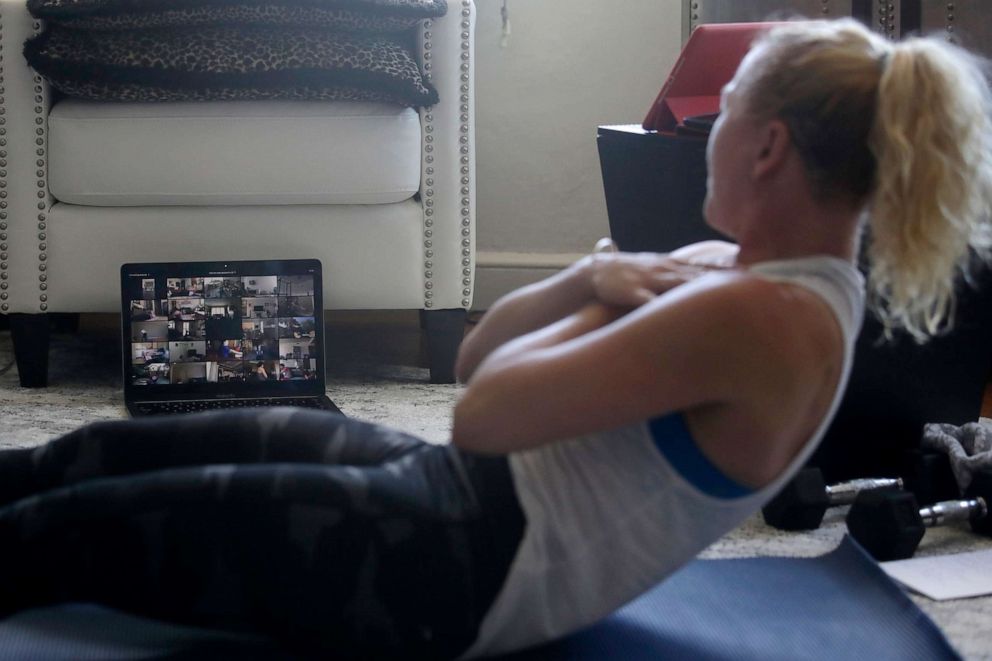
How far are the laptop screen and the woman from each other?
103 centimetres

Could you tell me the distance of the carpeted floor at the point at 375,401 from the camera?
45.1 inches

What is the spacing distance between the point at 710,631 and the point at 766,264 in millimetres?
367

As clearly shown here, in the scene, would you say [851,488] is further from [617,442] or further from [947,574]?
[617,442]

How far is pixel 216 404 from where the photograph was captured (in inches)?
74.1

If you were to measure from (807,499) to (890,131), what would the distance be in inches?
24.5

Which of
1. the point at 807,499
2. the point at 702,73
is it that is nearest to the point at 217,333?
the point at 702,73

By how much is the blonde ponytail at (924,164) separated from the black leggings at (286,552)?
34cm

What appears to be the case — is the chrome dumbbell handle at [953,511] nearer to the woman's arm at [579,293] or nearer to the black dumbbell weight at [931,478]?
the black dumbbell weight at [931,478]

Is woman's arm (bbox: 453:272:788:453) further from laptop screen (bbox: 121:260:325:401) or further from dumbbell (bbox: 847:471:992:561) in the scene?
laptop screen (bbox: 121:260:325:401)

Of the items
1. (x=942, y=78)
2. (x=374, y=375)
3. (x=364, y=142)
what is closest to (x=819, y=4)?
(x=364, y=142)

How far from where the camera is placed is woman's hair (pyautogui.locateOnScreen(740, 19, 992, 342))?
812 millimetres

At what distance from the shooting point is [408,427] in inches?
68.6

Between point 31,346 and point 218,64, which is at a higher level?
point 218,64

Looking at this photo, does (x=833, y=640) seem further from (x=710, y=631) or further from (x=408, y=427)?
(x=408, y=427)
